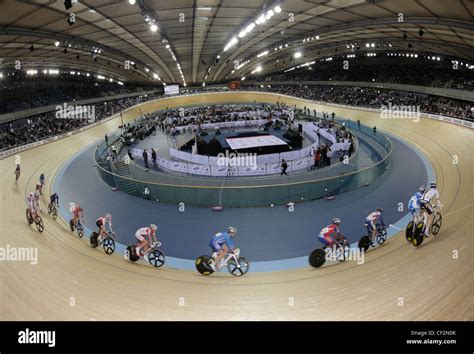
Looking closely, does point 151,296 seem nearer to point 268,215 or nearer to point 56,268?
point 56,268

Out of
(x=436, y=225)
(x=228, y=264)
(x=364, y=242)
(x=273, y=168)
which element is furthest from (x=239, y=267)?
(x=273, y=168)

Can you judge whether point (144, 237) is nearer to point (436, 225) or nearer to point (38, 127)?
point (436, 225)

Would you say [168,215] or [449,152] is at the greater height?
[449,152]

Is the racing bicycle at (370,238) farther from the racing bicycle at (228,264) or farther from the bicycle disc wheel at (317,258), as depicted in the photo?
the racing bicycle at (228,264)

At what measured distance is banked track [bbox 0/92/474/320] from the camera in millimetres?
4680

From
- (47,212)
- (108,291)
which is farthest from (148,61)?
(108,291)

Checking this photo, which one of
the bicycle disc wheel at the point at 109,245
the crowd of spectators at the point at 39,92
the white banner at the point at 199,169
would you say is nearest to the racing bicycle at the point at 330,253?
the bicycle disc wheel at the point at 109,245

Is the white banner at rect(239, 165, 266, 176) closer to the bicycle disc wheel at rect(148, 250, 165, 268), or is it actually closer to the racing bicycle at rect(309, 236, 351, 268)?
the bicycle disc wheel at rect(148, 250, 165, 268)

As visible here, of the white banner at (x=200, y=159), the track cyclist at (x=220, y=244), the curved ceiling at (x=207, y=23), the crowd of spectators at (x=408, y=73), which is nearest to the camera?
the track cyclist at (x=220, y=244)

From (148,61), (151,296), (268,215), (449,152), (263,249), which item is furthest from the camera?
(148,61)

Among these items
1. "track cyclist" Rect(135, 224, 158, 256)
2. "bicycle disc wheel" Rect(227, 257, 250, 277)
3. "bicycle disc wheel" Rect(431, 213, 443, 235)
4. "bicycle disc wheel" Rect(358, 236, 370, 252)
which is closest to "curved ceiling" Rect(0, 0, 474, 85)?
"bicycle disc wheel" Rect(431, 213, 443, 235)

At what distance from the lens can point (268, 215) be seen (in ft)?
30.8

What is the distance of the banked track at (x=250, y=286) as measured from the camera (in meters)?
4.68

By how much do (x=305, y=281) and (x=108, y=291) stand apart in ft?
12.4
